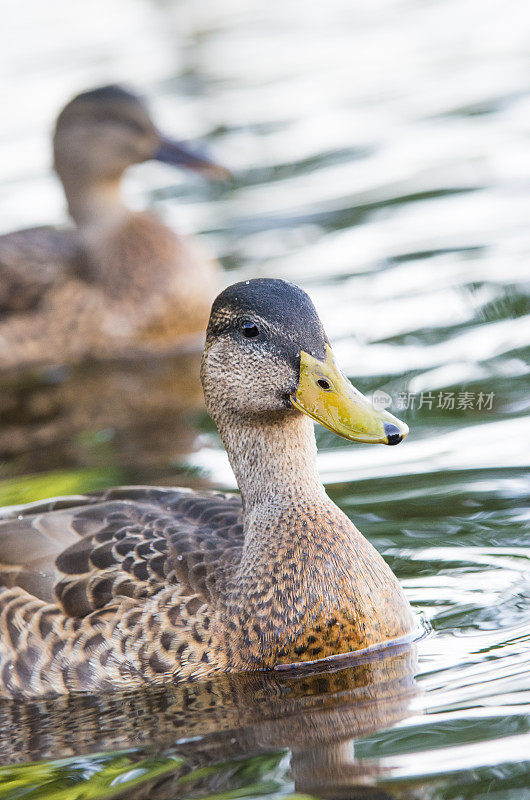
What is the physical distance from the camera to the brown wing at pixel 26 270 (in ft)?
37.2

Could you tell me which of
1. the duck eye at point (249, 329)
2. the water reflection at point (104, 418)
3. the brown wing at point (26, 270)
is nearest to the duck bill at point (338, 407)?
the duck eye at point (249, 329)

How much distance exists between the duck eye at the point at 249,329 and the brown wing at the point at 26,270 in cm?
582

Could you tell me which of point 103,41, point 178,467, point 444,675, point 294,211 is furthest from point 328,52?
point 444,675

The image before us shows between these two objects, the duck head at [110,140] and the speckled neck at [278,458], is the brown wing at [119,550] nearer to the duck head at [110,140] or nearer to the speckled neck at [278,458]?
the speckled neck at [278,458]

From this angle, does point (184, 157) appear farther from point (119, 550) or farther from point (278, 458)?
point (119, 550)

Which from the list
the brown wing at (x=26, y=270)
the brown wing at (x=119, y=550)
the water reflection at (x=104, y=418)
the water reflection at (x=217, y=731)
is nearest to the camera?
the water reflection at (x=217, y=731)

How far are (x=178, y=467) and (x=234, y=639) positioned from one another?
2.59 meters

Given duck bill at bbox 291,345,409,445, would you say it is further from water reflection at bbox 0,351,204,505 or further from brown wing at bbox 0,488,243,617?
water reflection at bbox 0,351,204,505

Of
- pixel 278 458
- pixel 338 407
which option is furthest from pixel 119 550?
pixel 338 407

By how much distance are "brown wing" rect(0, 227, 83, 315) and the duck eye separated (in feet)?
19.1

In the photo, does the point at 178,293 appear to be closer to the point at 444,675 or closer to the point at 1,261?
the point at 1,261

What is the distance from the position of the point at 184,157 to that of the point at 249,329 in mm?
6609

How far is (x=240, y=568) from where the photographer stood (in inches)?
A: 235

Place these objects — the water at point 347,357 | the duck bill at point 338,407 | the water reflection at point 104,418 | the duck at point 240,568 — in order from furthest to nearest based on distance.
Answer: the water reflection at point 104,418 → the duck at point 240,568 → the duck bill at point 338,407 → the water at point 347,357
